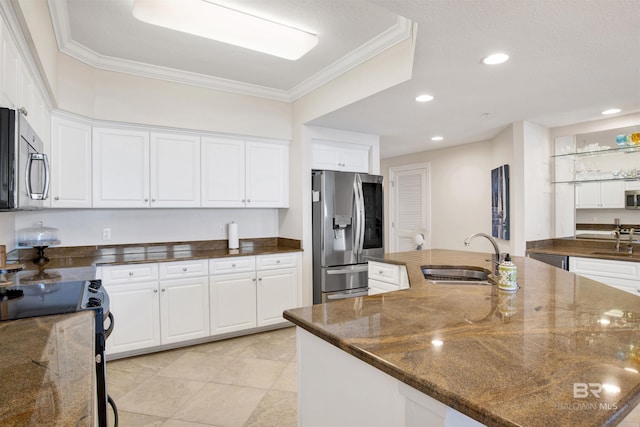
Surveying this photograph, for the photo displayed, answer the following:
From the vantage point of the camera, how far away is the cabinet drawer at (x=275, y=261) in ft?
12.1

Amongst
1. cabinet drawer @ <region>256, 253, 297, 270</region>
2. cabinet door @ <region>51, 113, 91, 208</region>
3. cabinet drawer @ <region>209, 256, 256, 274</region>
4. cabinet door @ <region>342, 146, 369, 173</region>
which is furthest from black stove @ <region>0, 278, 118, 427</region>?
cabinet door @ <region>342, 146, 369, 173</region>

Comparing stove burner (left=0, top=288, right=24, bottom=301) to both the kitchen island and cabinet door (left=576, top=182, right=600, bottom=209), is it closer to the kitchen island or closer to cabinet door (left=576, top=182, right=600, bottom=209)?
the kitchen island

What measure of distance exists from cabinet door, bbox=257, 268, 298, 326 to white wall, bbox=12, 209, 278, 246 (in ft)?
2.20

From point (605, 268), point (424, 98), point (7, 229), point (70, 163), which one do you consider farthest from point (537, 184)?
point (7, 229)

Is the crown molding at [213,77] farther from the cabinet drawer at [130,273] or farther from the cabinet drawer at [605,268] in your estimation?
the cabinet drawer at [605,268]

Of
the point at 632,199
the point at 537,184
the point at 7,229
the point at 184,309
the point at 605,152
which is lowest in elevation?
the point at 184,309

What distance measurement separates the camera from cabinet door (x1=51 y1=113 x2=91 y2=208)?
2.83 metres

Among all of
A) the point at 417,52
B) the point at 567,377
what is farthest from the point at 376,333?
the point at 417,52

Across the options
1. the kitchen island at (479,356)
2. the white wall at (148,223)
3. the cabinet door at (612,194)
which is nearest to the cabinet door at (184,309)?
the white wall at (148,223)

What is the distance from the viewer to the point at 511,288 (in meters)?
1.76

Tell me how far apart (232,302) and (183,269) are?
59 centimetres

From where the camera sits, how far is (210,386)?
2.61 metres

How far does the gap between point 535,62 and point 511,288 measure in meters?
1.51

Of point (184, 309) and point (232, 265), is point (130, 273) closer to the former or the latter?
point (184, 309)
